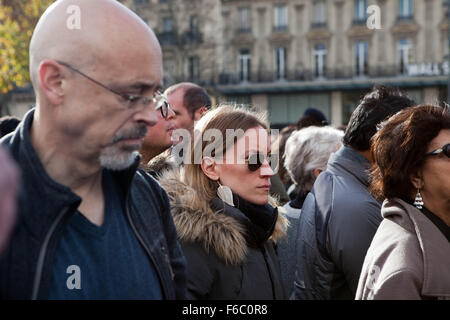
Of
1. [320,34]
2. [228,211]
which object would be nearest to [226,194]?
[228,211]

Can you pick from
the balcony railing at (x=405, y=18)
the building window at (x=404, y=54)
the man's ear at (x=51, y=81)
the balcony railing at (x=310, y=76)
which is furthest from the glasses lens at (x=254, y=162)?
the balcony railing at (x=405, y=18)

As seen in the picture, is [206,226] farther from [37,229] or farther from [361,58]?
[361,58]

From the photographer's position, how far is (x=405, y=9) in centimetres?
3319

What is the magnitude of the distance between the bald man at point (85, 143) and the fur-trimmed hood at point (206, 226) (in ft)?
2.68

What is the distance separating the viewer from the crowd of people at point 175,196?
5.18 feet

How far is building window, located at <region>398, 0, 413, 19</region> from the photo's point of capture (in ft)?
108

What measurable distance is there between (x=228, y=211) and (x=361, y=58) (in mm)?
33379

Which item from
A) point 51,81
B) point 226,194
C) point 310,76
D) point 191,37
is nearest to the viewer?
point 51,81

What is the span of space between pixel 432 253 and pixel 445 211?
1.22 ft

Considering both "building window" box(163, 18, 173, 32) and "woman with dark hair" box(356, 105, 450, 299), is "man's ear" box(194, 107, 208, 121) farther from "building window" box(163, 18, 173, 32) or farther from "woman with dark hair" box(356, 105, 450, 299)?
"building window" box(163, 18, 173, 32)

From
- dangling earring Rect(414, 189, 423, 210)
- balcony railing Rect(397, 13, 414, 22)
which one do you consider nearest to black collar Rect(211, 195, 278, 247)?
dangling earring Rect(414, 189, 423, 210)

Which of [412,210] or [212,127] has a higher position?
[212,127]

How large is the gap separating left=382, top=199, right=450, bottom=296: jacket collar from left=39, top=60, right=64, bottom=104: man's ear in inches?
63.3
